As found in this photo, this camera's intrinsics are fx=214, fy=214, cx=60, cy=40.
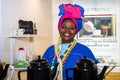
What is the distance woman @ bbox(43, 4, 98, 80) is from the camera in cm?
134

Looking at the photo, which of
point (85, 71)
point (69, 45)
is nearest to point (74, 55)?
point (69, 45)

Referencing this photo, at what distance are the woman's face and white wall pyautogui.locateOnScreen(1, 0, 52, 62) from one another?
1089 millimetres

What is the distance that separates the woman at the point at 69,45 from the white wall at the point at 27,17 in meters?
1.08

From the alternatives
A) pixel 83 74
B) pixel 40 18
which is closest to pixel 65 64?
pixel 83 74

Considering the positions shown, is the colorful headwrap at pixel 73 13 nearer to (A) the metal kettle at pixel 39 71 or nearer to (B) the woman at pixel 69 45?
(B) the woman at pixel 69 45

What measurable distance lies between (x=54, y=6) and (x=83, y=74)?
9.83 ft

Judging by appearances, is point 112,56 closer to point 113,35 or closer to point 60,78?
point 113,35

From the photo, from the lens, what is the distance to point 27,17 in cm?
294

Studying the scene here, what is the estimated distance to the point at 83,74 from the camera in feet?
3.13

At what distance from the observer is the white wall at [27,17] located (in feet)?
7.97

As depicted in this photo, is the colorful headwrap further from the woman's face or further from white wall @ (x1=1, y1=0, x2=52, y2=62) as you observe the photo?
white wall @ (x1=1, y1=0, x2=52, y2=62)

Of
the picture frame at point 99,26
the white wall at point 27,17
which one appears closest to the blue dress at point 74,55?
the white wall at point 27,17

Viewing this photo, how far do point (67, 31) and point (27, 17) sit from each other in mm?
1537

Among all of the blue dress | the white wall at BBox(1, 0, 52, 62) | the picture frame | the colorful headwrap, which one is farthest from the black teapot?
the picture frame
